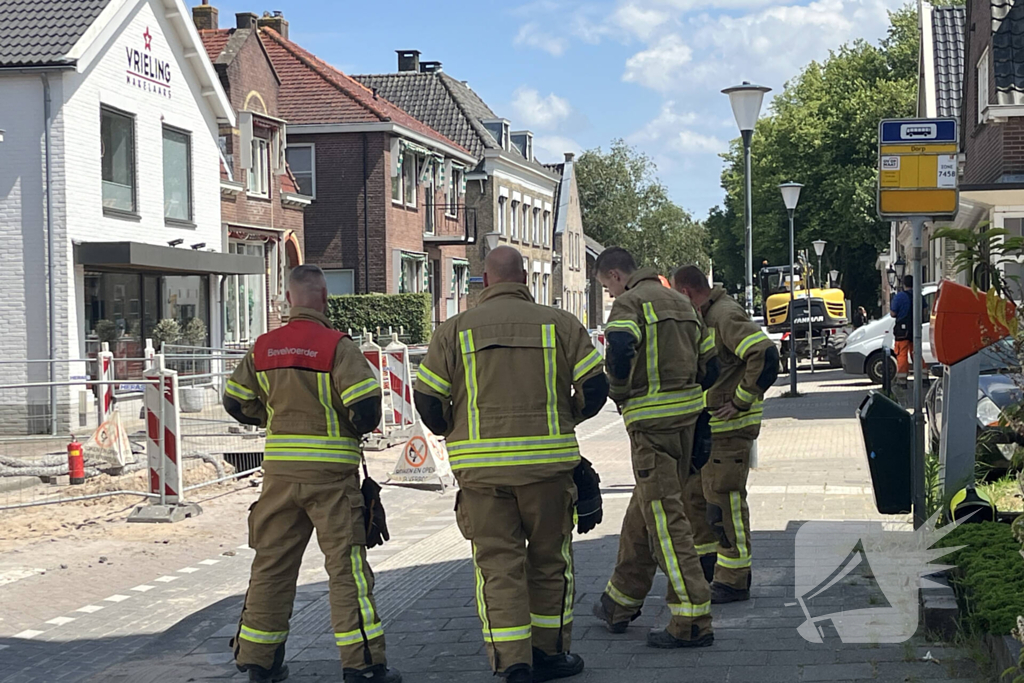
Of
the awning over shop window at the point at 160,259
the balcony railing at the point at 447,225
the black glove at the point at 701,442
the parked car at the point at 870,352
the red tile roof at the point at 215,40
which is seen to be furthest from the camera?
the balcony railing at the point at 447,225

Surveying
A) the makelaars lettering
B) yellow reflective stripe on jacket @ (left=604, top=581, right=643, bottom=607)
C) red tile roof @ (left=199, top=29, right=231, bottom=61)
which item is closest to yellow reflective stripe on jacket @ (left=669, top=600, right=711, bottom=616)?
yellow reflective stripe on jacket @ (left=604, top=581, right=643, bottom=607)

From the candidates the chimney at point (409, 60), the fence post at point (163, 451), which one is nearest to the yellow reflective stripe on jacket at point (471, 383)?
the fence post at point (163, 451)

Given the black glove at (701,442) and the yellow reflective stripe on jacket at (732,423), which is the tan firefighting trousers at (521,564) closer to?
the black glove at (701,442)

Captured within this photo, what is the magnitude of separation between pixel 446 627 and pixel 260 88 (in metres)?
24.4

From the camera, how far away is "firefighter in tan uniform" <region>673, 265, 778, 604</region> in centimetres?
682

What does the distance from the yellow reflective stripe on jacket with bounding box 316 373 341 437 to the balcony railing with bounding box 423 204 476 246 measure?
33.3m

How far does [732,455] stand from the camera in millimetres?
6875

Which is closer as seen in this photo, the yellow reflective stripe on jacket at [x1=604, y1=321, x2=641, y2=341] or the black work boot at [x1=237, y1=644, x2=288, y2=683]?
the black work boot at [x1=237, y1=644, x2=288, y2=683]

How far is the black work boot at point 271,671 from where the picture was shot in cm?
579

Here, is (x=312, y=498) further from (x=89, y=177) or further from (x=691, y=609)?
(x=89, y=177)

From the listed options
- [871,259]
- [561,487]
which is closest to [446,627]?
[561,487]

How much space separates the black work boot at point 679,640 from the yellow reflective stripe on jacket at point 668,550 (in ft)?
0.57

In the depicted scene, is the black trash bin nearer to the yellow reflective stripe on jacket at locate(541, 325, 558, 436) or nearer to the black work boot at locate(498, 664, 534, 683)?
the yellow reflective stripe on jacket at locate(541, 325, 558, 436)

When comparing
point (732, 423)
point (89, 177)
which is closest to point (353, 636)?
point (732, 423)
